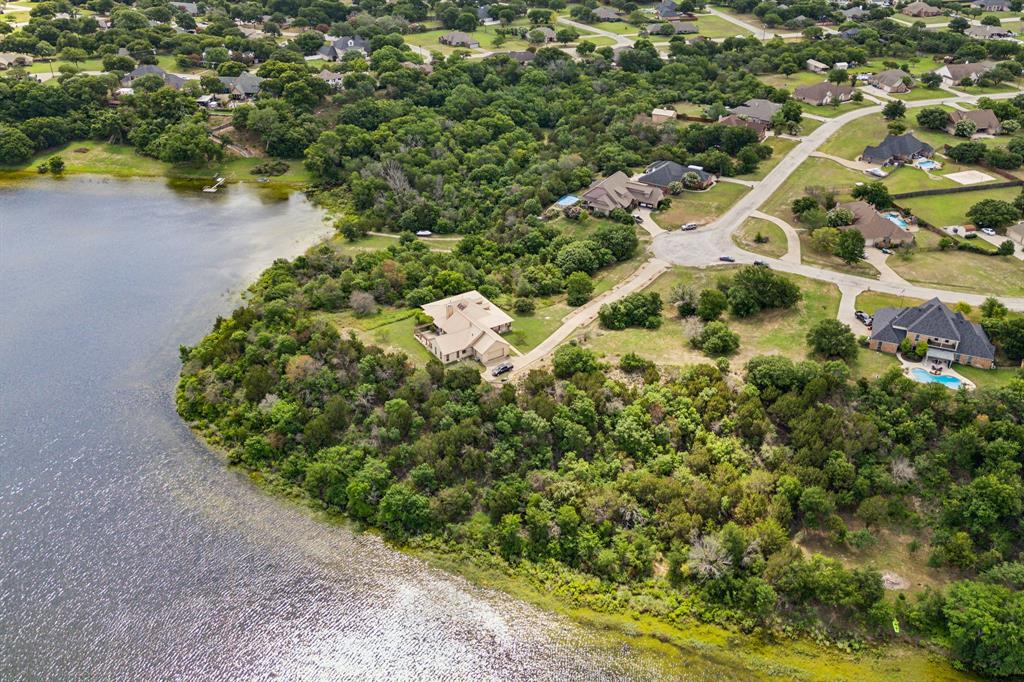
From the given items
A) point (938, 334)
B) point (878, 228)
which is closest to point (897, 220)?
point (878, 228)

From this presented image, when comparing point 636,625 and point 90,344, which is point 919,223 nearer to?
point 636,625

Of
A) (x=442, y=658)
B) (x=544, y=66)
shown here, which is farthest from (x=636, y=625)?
(x=544, y=66)

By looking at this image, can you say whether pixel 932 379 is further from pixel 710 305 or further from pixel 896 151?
pixel 896 151

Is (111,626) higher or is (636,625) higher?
(111,626)

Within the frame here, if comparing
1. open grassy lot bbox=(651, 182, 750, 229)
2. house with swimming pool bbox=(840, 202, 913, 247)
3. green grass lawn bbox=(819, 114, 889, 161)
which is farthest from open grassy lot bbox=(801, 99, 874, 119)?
house with swimming pool bbox=(840, 202, 913, 247)

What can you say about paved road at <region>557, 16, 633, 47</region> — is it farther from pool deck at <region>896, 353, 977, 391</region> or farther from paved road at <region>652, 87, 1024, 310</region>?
pool deck at <region>896, 353, 977, 391</region>

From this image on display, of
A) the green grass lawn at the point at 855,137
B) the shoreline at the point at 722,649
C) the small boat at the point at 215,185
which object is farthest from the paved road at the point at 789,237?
the small boat at the point at 215,185
